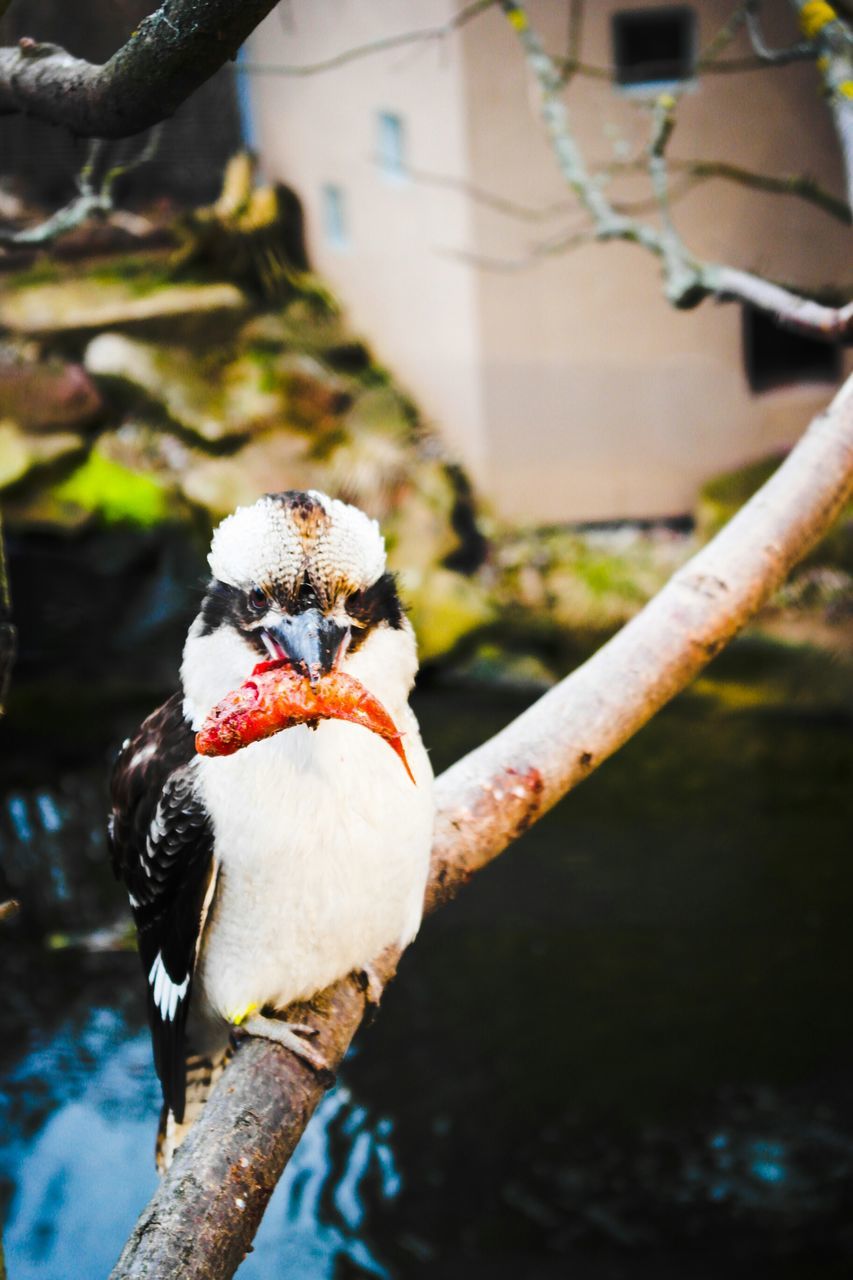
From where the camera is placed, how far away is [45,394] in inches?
186

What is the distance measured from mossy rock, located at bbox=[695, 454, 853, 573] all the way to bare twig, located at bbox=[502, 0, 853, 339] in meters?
2.06

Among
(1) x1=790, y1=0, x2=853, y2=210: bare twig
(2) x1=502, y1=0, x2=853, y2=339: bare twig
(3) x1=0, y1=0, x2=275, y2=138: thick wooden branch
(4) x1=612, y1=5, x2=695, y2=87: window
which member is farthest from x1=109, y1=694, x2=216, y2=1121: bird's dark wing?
(4) x1=612, y1=5, x2=695, y2=87: window

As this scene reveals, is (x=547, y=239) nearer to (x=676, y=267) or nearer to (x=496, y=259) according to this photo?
(x=496, y=259)

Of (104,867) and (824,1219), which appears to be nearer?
(824,1219)

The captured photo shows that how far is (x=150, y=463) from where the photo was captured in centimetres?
475

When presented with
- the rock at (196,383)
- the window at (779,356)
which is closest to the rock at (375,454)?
the rock at (196,383)

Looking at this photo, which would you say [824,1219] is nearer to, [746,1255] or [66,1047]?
[746,1255]

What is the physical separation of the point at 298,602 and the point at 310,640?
0.20 ft

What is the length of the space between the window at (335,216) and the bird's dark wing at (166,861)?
377cm

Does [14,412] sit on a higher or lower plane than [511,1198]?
higher

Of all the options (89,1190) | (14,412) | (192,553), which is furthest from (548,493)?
(89,1190)

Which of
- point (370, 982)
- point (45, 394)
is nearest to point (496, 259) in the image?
point (45, 394)

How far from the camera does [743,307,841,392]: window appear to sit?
446cm

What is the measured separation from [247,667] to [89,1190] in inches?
71.4
